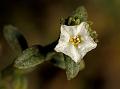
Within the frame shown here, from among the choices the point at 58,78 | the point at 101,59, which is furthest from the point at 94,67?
the point at 58,78

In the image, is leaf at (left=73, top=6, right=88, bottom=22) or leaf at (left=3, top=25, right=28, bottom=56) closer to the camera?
leaf at (left=73, top=6, right=88, bottom=22)

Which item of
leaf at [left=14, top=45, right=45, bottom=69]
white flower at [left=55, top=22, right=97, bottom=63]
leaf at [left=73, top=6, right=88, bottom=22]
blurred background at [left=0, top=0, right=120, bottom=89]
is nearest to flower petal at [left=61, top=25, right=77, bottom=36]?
white flower at [left=55, top=22, right=97, bottom=63]

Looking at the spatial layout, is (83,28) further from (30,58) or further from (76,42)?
(30,58)

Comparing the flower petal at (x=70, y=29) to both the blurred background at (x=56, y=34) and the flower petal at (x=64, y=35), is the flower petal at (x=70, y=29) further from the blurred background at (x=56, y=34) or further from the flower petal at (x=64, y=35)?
the blurred background at (x=56, y=34)

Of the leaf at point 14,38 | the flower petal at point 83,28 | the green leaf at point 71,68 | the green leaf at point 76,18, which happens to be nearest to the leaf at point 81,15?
the green leaf at point 76,18

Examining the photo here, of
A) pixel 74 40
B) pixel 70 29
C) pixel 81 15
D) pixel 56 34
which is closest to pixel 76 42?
pixel 74 40

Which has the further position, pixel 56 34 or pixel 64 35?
pixel 56 34

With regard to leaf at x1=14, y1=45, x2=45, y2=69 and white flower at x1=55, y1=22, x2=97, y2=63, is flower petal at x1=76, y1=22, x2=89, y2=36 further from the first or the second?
leaf at x1=14, y1=45, x2=45, y2=69
